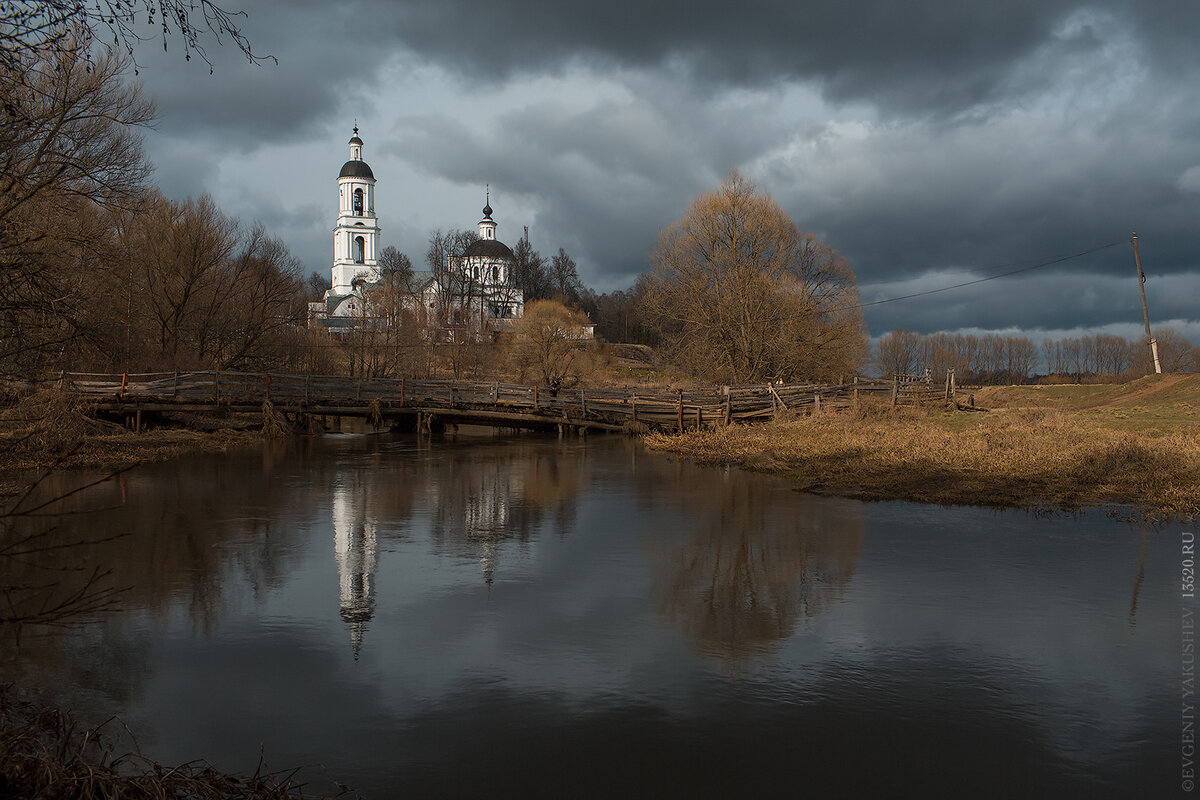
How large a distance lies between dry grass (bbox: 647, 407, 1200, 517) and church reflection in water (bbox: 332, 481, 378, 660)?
8816 millimetres

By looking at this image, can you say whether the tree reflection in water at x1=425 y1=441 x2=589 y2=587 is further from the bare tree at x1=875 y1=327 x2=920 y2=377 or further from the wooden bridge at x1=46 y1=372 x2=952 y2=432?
the bare tree at x1=875 y1=327 x2=920 y2=377

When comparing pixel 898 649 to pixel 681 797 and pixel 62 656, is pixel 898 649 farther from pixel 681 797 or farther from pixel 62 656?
pixel 62 656

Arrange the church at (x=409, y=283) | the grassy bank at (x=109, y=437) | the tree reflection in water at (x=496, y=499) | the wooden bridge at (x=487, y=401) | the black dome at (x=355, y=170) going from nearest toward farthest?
the tree reflection in water at (x=496, y=499) → the grassy bank at (x=109, y=437) → the wooden bridge at (x=487, y=401) → the church at (x=409, y=283) → the black dome at (x=355, y=170)

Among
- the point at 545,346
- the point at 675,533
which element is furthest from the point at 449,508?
the point at 545,346

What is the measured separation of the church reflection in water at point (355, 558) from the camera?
8.36 m

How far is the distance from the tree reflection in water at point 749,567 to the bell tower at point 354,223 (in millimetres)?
110353

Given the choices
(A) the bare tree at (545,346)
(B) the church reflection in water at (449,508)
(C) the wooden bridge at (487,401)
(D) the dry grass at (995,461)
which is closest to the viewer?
(B) the church reflection in water at (449,508)

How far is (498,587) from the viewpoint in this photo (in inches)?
374

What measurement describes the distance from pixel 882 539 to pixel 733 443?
13.5m

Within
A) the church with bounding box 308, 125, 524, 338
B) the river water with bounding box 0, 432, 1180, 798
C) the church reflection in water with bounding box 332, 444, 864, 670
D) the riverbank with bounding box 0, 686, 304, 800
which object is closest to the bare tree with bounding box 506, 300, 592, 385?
the church with bounding box 308, 125, 524, 338

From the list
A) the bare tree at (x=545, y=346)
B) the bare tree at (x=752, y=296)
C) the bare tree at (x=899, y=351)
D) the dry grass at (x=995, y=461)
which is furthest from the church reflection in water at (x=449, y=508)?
the bare tree at (x=899, y=351)

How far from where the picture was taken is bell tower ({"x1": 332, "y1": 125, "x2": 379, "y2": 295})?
11744 cm

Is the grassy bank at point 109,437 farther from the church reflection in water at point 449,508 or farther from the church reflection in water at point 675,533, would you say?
the church reflection in water at point 675,533

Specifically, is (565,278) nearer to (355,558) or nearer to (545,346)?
(545,346)
